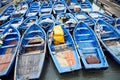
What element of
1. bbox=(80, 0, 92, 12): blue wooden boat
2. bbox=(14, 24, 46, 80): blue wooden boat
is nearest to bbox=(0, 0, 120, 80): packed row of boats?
bbox=(14, 24, 46, 80): blue wooden boat

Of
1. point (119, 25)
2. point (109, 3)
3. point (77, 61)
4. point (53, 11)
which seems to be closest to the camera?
point (77, 61)

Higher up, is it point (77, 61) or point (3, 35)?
point (3, 35)

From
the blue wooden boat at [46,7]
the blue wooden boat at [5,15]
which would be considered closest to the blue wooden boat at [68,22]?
the blue wooden boat at [46,7]

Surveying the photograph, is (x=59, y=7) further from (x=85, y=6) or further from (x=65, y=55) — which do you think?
(x=65, y=55)

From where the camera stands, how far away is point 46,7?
A: 42.1 feet

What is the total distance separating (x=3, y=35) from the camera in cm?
811

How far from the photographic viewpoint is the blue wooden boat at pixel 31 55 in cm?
572

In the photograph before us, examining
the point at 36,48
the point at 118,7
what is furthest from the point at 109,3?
the point at 36,48

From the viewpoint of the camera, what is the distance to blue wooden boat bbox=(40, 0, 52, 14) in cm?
1186

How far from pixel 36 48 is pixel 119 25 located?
5470 mm

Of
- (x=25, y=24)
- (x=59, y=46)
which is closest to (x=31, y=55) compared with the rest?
(x=59, y=46)

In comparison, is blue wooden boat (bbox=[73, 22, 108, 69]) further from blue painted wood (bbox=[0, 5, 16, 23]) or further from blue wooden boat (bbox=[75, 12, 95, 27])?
blue painted wood (bbox=[0, 5, 16, 23])

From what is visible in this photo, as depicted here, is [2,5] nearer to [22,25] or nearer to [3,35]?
[22,25]

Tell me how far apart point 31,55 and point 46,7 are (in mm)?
7195
